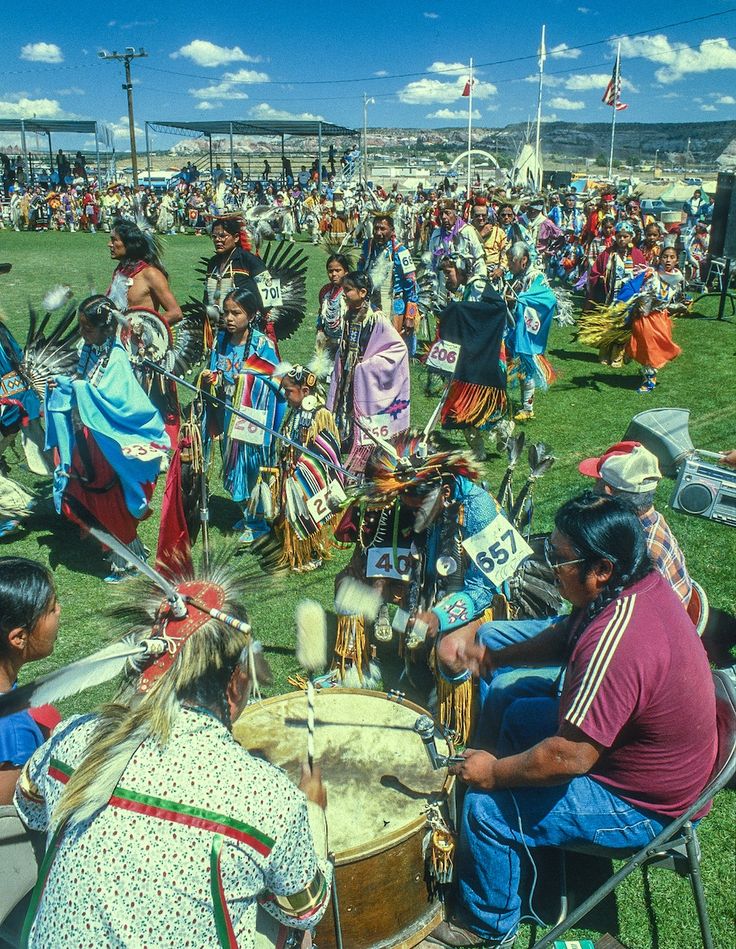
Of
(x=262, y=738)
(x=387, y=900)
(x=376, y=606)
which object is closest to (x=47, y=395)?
(x=376, y=606)

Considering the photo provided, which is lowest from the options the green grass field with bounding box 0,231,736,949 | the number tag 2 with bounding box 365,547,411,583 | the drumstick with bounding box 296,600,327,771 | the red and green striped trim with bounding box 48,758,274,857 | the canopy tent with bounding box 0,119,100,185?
the green grass field with bounding box 0,231,736,949


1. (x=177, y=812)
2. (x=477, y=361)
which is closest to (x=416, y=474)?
(x=177, y=812)

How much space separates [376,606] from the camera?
128 inches

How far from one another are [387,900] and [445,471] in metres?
1.37

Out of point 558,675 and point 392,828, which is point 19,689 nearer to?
point 392,828

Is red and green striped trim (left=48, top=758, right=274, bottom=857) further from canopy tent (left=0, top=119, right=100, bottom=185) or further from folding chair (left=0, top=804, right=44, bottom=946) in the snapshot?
canopy tent (left=0, top=119, right=100, bottom=185)

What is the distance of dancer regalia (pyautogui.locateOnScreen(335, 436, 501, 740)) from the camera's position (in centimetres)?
286

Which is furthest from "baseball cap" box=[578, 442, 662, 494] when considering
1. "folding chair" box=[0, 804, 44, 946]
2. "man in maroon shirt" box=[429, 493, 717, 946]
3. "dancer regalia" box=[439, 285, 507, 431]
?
"dancer regalia" box=[439, 285, 507, 431]

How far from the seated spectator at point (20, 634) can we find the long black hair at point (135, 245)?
3829 mm

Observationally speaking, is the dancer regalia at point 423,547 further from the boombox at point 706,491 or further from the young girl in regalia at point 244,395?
the young girl in regalia at point 244,395

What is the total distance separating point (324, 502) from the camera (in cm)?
432

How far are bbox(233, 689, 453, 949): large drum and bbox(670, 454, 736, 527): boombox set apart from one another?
1127 millimetres

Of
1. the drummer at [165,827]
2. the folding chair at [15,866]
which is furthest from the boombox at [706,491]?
the folding chair at [15,866]

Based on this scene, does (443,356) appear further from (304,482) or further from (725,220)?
(725,220)
